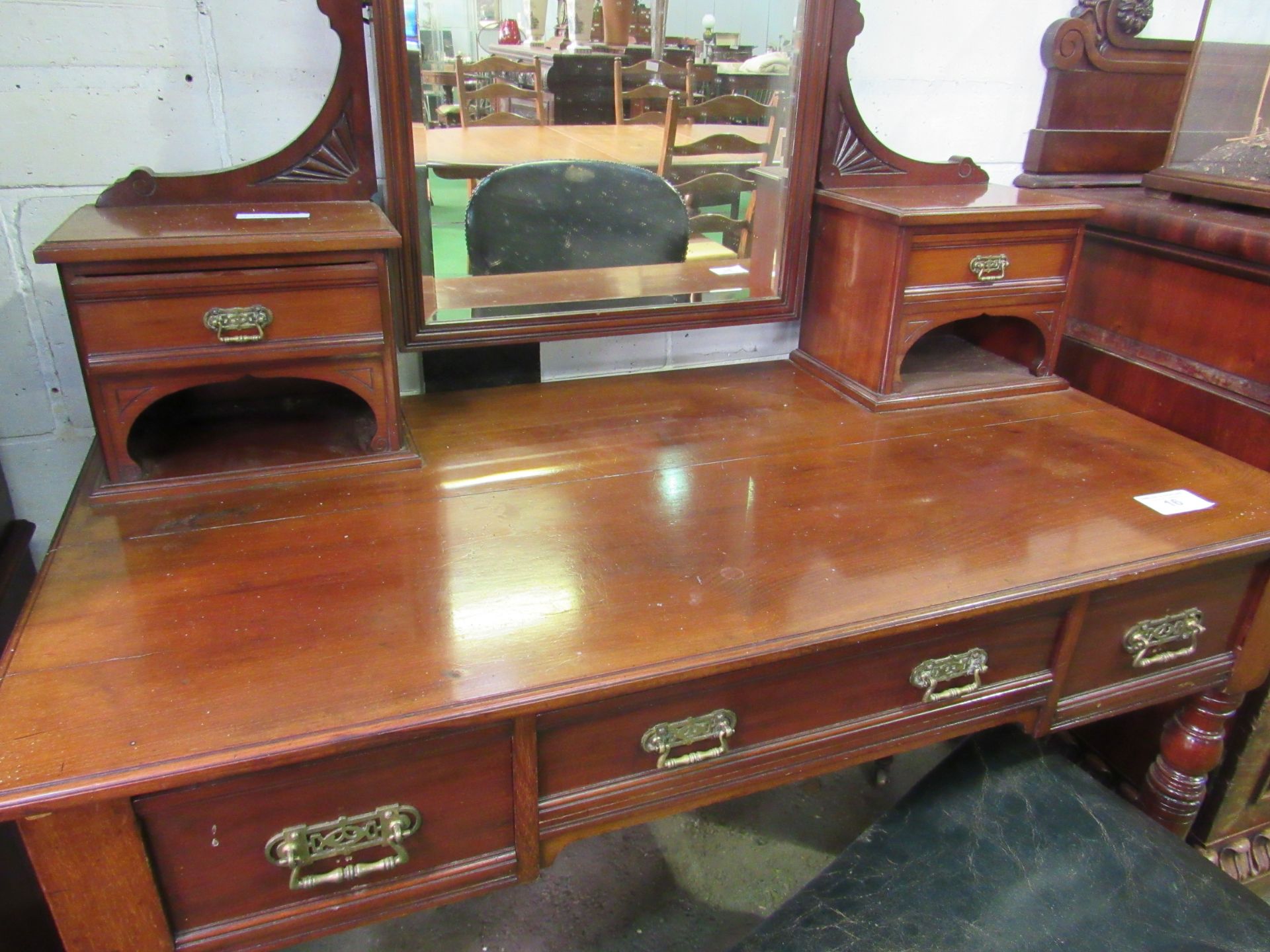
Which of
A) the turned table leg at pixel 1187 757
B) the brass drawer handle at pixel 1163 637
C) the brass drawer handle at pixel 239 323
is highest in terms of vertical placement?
the brass drawer handle at pixel 239 323

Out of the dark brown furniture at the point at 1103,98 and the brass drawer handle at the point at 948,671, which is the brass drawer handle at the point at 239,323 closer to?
the brass drawer handle at the point at 948,671

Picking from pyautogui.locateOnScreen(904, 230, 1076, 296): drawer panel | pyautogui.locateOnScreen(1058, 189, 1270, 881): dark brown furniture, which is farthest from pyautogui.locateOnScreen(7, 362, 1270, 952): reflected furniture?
pyautogui.locateOnScreen(904, 230, 1076, 296): drawer panel

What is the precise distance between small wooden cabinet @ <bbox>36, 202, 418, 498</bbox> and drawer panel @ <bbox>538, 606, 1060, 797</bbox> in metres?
0.44

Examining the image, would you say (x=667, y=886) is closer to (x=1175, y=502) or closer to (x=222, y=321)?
(x=1175, y=502)

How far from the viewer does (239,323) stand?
3.21ft

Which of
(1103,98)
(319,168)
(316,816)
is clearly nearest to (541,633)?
(316,816)

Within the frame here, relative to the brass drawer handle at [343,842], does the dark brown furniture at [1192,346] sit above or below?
above

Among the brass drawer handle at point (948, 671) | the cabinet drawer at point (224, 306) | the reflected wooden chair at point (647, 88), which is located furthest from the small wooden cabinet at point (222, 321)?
the brass drawer handle at point (948, 671)

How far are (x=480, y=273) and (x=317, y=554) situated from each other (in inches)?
21.2

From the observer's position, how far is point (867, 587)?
2.94 ft

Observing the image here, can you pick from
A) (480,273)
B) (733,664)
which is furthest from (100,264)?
(733,664)

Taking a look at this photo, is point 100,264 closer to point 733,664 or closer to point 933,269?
point 733,664

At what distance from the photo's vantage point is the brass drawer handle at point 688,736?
2.84 ft

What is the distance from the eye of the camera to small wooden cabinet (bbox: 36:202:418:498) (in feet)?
3.07
